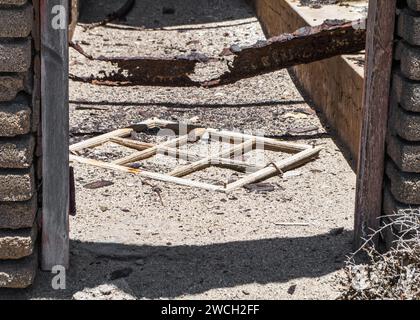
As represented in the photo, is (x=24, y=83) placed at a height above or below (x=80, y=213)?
above

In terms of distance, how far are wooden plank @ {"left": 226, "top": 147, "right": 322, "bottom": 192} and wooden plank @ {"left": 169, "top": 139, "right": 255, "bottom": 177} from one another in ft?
1.27

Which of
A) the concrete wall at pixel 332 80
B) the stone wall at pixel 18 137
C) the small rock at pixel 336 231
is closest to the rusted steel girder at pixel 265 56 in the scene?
the concrete wall at pixel 332 80

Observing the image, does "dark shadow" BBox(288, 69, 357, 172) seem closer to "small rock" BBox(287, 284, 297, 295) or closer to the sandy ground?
the sandy ground

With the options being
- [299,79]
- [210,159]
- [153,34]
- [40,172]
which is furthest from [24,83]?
[153,34]

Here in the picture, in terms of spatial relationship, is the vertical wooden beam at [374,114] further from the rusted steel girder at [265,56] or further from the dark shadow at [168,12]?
the dark shadow at [168,12]

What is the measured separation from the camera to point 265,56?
6.62 meters

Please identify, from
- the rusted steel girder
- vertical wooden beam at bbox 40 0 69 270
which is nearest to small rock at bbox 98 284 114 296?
vertical wooden beam at bbox 40 0 69 270

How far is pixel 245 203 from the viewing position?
6.01 m

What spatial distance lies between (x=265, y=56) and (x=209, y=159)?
0.81 m

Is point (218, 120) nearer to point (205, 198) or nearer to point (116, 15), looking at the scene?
point (205, 198)

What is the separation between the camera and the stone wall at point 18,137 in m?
4.26

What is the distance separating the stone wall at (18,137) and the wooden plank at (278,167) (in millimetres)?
1989

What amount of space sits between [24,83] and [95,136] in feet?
9.92

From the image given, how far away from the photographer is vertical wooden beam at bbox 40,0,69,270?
446 centimetres
